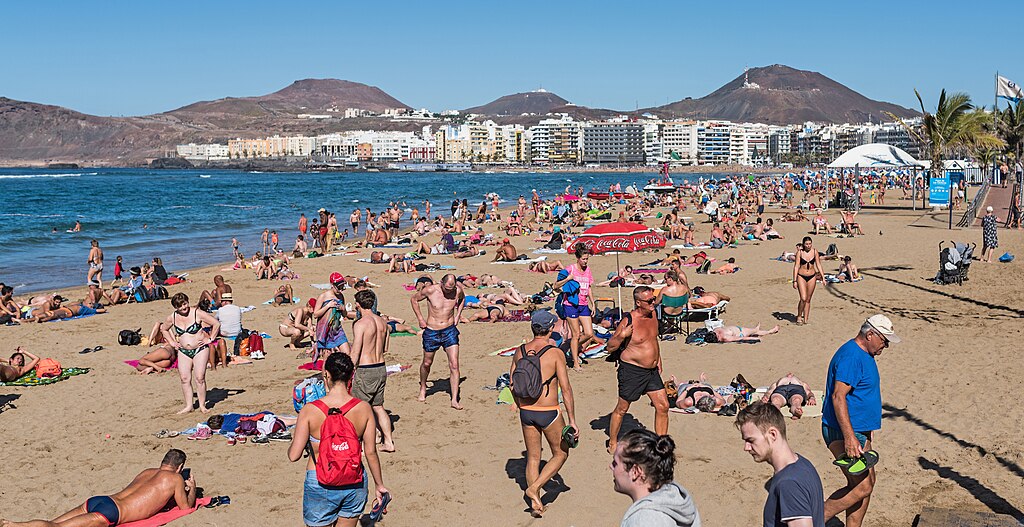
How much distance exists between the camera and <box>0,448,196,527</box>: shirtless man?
18.1 ft

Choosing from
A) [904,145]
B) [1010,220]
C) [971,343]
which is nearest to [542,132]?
[904,145]

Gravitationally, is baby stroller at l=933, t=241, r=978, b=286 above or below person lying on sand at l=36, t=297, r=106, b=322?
above

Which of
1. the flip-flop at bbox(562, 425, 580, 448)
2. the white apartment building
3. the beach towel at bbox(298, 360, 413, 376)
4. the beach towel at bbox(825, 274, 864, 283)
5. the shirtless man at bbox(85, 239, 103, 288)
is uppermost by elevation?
the white apartment building

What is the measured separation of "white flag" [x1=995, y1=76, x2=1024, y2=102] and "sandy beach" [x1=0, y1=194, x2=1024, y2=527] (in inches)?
552

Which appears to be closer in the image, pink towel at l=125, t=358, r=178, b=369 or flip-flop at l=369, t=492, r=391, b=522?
flip-flop at l=369, t=492, r=391, b=522

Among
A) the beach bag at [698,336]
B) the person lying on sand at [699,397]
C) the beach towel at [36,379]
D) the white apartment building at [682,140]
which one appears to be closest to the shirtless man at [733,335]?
the beach bag at [698,336]

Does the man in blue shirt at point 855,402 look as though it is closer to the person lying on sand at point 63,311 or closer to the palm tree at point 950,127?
the person lying on sand at point 63,311

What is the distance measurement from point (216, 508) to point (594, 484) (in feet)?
8.88

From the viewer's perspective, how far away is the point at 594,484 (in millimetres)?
6234

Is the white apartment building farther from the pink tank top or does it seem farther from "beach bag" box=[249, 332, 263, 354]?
the pink tank top

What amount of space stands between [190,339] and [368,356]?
231cm

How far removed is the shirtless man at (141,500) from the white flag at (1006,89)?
26.0 meters

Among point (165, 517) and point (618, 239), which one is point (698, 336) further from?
point (165, 517)

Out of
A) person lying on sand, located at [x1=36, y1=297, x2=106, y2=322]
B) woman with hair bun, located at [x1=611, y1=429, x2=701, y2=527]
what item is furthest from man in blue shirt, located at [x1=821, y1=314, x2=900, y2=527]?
person lying on sand, located at [x1=36, y1=297, x2=106, y2=322]
